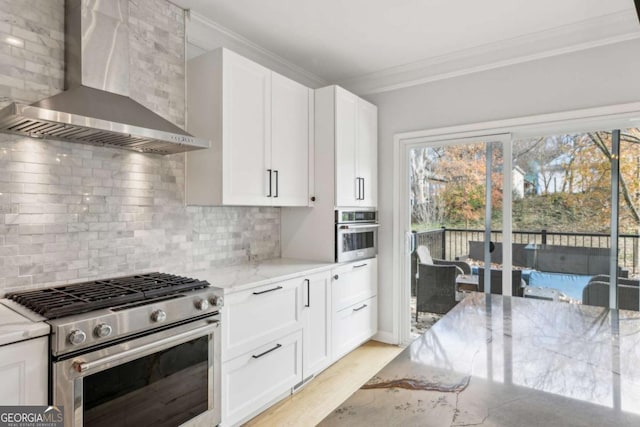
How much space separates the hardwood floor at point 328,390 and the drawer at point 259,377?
92 mm

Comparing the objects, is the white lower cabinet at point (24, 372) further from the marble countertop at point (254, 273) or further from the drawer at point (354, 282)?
the drawer at point (354, 282)

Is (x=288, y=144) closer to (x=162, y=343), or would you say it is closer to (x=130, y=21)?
(x=130, y=21)

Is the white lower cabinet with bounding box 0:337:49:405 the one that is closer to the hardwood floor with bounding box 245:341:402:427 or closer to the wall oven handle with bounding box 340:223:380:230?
the hardwood floor with bounding box 245:341:402:427

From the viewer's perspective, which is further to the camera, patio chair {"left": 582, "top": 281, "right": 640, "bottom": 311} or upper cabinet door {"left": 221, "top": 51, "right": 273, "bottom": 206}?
patio chair {"left": 582, "top": 281, "right": 640, "bottom": 311}

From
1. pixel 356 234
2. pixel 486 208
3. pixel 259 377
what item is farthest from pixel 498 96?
pixel 259 377

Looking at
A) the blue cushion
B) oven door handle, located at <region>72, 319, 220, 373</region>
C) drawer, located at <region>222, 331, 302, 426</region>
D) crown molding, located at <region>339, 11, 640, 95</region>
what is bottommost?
drawer, located at <region>222, 331, 302, 426</region>

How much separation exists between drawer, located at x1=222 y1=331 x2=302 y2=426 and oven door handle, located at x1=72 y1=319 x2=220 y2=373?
308 mm

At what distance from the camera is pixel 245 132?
8.38 feet

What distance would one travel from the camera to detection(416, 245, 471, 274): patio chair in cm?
341

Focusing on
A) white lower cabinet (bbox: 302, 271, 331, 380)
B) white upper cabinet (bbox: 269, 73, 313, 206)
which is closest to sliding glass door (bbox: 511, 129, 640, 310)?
white lower cabinet (bbox: 302, 271, 331, 380)

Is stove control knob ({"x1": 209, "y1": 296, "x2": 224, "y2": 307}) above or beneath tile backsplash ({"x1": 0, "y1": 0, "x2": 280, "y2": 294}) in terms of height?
beneath

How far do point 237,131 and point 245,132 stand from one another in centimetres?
7

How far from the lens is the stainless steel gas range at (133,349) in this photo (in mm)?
1488

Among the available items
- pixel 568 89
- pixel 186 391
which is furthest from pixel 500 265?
pixel 186 391
